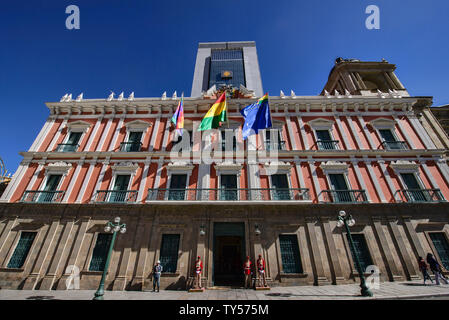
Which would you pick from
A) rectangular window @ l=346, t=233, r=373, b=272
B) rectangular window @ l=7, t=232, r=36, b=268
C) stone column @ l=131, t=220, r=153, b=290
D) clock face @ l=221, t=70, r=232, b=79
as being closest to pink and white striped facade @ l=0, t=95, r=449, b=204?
stone column @ l=131, t=220, r=153, b=290

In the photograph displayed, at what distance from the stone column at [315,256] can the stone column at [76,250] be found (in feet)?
43.9

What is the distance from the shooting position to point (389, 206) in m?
12.4

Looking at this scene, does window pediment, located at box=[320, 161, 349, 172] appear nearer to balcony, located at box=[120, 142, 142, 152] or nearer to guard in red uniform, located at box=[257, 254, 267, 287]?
guard in red uniform, located at box=[257, 254, 267, 287]

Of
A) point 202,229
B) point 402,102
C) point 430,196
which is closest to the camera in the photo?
point 202,229

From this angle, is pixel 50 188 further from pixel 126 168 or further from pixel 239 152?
pixel 239 152

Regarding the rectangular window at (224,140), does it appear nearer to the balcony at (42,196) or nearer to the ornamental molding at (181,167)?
the ornamental molding at (181,167)

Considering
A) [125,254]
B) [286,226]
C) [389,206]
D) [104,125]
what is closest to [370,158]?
[389,206]

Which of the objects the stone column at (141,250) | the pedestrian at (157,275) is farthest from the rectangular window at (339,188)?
the stone column at (141,250)

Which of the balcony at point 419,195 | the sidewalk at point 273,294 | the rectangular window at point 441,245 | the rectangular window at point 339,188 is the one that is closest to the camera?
the sidewalk at point 273,294

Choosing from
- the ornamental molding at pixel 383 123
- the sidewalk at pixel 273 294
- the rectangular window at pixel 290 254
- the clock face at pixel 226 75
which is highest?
the clock face at pixel 226 75

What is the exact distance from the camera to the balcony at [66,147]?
50.5 ft
